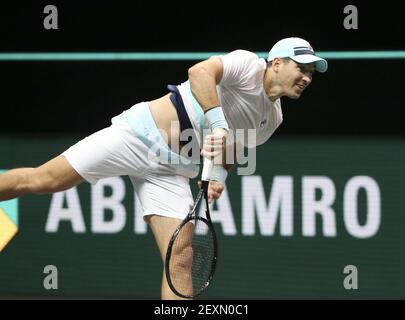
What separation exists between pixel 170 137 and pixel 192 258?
1.63 ft

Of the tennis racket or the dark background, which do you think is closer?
A: the tennis racket

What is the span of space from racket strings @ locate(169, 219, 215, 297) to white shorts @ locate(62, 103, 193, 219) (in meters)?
0.12

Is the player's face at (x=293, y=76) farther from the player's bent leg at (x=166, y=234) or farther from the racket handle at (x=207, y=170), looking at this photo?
the player's bent leg at (x=166, y=234)

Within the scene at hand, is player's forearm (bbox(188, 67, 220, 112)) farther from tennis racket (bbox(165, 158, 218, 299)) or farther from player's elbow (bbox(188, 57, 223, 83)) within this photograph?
tennis racket (bbox(165, 158, 218, 299))

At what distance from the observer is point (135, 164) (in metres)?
4.89

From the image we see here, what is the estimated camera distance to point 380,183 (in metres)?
6.36

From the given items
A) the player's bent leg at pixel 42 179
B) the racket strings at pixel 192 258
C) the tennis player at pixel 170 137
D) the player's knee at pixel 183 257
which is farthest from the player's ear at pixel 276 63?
the player's bent leg at pixel 42 179

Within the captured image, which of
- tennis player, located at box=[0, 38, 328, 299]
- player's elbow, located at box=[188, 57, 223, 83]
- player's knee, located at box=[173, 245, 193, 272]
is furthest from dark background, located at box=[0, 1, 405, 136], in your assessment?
player's knee, located at box=[173, 245, 193, 272]

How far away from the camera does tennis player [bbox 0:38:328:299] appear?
4789 mm

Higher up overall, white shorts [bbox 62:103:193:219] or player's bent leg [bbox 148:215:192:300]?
white shorts [bbox 62:103:193:219]

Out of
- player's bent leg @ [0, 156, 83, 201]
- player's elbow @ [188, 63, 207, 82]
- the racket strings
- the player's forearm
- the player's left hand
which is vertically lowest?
the racket strings
